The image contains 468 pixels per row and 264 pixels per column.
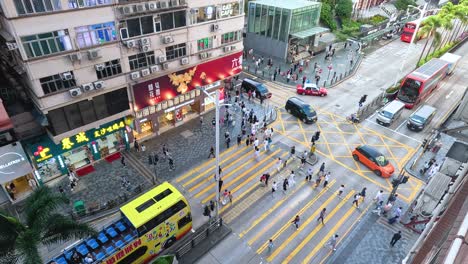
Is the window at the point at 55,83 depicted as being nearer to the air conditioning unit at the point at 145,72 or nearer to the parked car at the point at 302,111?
the air conditioning unit at the point at 145,72

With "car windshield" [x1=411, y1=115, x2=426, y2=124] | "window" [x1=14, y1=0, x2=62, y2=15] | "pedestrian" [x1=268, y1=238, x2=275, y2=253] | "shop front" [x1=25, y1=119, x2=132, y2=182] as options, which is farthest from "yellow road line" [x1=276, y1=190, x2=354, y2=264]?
"window" [x1=14, y1=0, x2=62, y2=15]

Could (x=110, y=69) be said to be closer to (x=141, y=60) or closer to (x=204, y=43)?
(x=141, y=60)

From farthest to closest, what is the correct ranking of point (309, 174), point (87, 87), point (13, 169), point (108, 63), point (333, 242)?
point (309, 174) < point (108, 63) < point (87, 87) < point (13, 169) < point (333, 242)

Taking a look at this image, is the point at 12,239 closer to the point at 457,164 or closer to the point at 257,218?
the point at 257,218

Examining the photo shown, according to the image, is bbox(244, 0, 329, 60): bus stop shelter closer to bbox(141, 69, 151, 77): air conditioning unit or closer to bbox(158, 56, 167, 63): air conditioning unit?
bbox(158, 56, 167, 63): air conditioning unit

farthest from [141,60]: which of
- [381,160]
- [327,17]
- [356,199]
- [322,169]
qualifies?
[327,17]

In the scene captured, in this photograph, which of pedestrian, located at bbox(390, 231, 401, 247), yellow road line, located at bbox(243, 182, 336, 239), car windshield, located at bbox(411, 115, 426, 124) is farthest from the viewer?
car windshield, located at bbox(411, 115, 426, 124)

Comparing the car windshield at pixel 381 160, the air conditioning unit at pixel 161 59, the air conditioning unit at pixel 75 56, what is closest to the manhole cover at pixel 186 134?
the air conditioning unit at pixel 161 59
